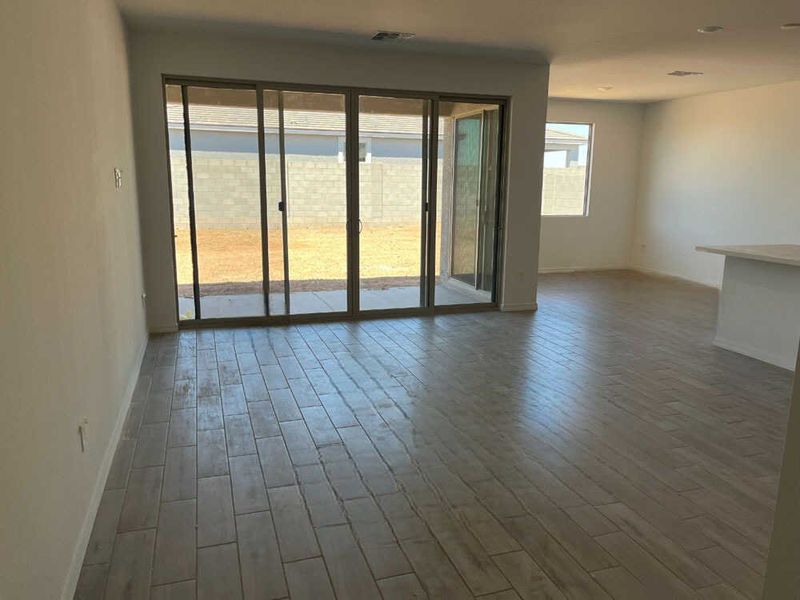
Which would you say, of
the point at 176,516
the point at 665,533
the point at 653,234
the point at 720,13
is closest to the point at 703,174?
the point at 653,234

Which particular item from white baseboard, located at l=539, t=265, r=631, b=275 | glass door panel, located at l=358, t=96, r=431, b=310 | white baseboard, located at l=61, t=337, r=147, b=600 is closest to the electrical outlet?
white baseboard, located at l=61, t=337, r=147, b=600

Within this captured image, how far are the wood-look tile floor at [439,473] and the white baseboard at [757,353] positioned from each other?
116 millimetres

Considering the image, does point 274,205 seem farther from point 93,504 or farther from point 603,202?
point 603,202

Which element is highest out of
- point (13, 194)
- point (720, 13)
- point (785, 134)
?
point (720, 13)

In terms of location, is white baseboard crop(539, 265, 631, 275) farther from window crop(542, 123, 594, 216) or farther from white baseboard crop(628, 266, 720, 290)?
window crop(542, 123, 594, 216)

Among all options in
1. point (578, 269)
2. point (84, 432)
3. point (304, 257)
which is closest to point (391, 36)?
point (304, 257)

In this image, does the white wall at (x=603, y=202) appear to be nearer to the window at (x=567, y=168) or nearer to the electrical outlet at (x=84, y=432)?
the window at (x=567, y=168)

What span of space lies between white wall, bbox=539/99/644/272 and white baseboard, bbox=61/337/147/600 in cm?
699

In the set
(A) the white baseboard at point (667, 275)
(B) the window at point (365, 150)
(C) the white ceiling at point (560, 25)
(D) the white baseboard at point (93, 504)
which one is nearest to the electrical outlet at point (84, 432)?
(D) the white baseboard at point (93, 504)

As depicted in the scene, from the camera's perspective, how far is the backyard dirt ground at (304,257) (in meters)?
5.54

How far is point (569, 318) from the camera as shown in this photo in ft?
20.2

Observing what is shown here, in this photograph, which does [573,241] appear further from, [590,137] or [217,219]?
[217,219]

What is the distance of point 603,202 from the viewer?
9.32 meters

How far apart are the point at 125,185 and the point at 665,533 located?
400 cm
